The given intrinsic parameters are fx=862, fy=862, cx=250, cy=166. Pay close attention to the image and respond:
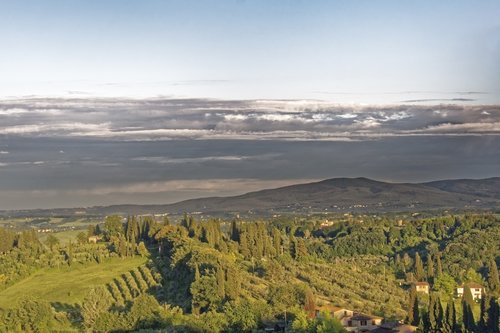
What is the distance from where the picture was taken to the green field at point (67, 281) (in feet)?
344

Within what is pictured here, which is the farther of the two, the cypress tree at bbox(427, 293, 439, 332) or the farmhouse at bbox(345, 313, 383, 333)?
the farmhouse at bbox(345, 313, 383, 333)

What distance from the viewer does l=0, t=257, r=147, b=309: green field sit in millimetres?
105000

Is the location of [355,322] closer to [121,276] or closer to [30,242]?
[121,276]

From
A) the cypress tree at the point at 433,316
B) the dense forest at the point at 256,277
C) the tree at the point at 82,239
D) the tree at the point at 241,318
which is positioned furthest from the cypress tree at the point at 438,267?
the tree at the point at 82,239

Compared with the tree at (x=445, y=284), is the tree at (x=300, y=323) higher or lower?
higher

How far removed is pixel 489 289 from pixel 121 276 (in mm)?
50645

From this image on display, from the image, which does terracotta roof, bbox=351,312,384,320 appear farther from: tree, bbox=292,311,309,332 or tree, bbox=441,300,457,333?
tree, bbox=441,300,457,333

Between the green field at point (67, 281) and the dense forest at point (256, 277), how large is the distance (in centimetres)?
131

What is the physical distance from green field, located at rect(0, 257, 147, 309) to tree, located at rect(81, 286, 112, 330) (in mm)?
6450

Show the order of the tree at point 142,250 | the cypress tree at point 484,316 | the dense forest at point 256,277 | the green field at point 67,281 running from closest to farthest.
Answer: the cypress tree at point 484,316 → the dense forest at point 256,277 → the green field at point 67,281 → the tree at point 142,250

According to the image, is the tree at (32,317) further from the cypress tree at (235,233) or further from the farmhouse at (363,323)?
the cypress tree at (235,233)

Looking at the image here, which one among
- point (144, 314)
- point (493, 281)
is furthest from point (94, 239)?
point (144, 314)

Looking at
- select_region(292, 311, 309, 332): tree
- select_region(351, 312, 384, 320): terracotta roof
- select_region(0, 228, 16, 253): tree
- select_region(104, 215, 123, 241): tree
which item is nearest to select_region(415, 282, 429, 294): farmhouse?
select_region(351, 312, 384, 320): terracotta roof

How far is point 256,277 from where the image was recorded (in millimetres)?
108750
